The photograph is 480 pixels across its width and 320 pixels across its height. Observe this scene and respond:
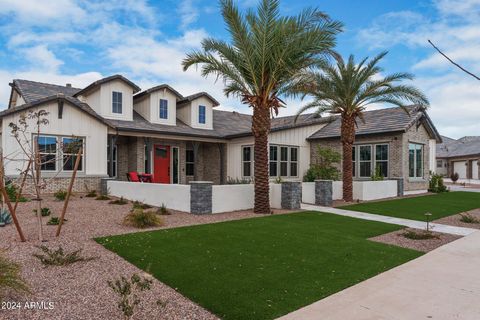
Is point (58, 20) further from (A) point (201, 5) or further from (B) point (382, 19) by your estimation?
(B) point (382, 19)

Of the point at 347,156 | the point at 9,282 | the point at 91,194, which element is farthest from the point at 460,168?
the point at 9,282

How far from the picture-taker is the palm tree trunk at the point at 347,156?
1569 centimetres

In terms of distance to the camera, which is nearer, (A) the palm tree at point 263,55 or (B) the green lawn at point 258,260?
(B) the green lawn at point 258,260

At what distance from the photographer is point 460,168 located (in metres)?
43.6

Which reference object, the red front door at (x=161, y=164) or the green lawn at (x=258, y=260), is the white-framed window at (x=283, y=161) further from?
the green lawn at (x=258, y=260)

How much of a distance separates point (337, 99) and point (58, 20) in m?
12.1

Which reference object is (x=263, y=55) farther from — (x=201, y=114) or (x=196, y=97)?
(x=201, y=114)

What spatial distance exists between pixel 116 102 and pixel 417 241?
1591 centimetres

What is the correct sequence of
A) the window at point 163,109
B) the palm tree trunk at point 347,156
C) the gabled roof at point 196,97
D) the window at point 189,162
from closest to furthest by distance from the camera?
1. the palm tree trunk at point 347,156
2. the window at point 163,109
3. the gabled roof at point 196,97
4. the window at point 189,162

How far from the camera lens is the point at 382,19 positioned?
8.17 metres

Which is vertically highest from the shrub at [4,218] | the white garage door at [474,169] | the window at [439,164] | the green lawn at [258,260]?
the window at [439,164]

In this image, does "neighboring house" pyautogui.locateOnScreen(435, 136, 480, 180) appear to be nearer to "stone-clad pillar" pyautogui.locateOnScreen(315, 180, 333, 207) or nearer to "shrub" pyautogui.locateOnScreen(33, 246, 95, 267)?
"stone-clad pillar" pyautogui.locateOnScreen(315, 180, 333, 207)

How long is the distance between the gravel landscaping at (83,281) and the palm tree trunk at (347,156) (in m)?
9.63

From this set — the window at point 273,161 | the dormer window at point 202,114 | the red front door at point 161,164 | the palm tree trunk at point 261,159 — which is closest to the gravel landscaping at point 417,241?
the palm tree trunk at point 261,159
